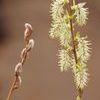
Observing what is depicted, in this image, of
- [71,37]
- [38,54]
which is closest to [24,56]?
[71,37]

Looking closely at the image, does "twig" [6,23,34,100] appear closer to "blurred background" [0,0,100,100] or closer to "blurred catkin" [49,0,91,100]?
"blurred catkin" [49,0,91,100]

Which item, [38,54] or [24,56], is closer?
[24,56]

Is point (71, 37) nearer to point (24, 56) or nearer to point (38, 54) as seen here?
point (24, 56)

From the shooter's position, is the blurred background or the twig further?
the blurred background

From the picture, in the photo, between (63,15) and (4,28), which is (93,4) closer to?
(4,28)

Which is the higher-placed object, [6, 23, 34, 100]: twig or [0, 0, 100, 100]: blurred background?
[0, 0, 100, 100]: blurred background

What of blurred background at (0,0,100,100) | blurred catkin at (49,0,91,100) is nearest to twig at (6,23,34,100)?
blurred catkin at (49,0,91,100)

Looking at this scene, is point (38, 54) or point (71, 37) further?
point (38, 54)

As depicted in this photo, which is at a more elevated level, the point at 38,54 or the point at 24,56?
the point at 38,54

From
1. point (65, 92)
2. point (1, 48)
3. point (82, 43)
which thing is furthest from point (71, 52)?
point (1, 48)
